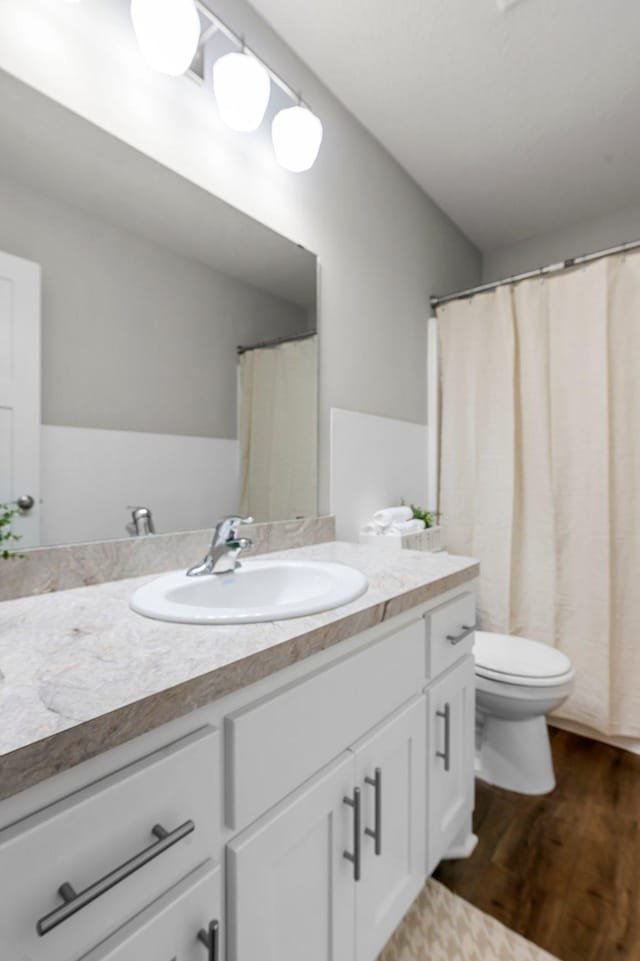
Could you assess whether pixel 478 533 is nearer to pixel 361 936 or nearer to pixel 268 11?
pixel 361 936

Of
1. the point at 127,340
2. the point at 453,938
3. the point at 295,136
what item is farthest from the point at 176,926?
the point at 295,136

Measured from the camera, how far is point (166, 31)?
3.32 feet

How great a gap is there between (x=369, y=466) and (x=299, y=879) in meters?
1.32

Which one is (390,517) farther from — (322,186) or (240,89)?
(240,89)

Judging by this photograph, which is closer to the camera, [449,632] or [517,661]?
[449,632]

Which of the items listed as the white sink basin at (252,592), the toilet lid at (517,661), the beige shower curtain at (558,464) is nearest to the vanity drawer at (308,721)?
the white sink basin at (252,592)

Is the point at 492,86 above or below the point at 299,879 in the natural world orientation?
above

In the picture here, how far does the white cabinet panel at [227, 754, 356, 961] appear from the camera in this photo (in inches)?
23.9

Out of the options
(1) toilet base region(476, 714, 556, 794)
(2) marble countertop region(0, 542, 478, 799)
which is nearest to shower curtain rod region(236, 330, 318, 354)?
(2) marble countertop region(0, 542, 478, 799)

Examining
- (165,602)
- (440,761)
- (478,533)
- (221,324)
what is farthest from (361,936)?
(478,533)

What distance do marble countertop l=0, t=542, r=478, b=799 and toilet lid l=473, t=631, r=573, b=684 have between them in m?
0.75

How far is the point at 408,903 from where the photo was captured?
0.97m

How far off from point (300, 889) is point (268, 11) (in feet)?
6.84

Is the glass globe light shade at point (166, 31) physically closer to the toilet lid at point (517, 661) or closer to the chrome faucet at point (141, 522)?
the chrome faucet at point (141, 522)
